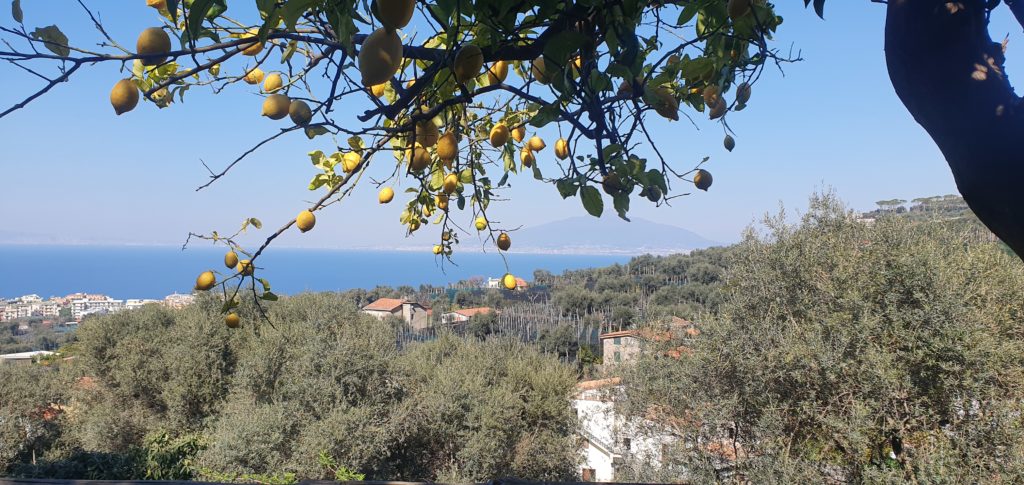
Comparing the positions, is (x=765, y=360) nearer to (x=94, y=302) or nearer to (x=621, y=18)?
(x=621, y=18)

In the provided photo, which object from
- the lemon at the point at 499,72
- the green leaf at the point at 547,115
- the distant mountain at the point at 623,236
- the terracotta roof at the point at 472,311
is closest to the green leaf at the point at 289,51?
the lemon at the point at 499,72

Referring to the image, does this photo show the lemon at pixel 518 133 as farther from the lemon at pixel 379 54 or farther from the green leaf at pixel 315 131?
the lemon at pixel 379 54

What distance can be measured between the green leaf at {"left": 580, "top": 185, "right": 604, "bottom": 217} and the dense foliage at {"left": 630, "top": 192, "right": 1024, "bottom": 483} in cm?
459

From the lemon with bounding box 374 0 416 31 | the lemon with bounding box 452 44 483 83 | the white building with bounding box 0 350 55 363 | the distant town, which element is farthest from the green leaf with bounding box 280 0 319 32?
the distant town

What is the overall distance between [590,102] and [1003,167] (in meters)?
0.43

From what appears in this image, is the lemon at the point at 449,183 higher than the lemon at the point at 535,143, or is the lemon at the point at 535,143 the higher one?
the lemon at the point at 535,143

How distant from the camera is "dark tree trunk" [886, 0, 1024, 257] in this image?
1.74 ft

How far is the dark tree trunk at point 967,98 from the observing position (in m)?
0.53

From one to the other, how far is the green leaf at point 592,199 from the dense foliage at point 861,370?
15.1ft

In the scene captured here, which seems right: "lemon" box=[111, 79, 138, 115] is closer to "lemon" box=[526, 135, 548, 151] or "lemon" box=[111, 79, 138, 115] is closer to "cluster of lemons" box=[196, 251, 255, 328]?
"cluster of lemons" box=[196, 251, 255, 328]

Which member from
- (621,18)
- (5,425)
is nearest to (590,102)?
(621,18)

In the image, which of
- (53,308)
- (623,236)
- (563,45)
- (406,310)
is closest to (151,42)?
(563,45)

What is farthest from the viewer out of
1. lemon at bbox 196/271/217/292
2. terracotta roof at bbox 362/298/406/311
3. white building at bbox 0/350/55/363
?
terracotta roof at bbox 362/298/406/311

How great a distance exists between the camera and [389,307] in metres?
20.6
